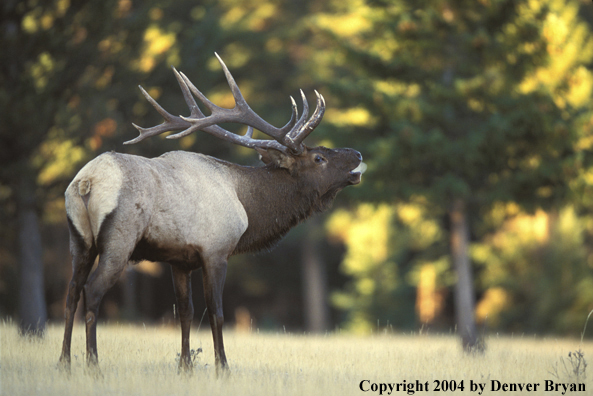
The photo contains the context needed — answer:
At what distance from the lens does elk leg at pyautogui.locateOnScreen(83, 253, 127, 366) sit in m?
5.30

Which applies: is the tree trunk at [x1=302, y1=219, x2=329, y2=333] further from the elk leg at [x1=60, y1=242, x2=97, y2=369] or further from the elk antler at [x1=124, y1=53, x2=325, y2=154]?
the elk leg at [x1=60, y1=242, x2=97, y2=369]

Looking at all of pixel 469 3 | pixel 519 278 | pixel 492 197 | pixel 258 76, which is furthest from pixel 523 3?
pixel 258 76

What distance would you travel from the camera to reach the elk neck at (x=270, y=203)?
6645 millimetres

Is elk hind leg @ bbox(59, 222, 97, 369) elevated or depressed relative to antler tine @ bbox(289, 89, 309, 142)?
depressed

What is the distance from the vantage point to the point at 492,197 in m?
10.0

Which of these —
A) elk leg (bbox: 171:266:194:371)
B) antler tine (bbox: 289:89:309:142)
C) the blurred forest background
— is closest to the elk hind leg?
elk leg (bbox: 171:266:194:371)

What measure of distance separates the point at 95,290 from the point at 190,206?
109 centimetres

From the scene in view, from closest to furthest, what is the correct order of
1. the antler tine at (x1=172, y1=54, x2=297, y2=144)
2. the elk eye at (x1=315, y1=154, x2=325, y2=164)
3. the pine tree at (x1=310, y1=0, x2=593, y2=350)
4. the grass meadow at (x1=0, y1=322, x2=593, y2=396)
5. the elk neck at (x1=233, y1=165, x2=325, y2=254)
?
the grass meadow at (x1=0, y1=322, x2=593, y2=396) → the elk neck at (x1=233, y1=165, x2=325, y2=254) → the antler tine at (x1=172, y1=54, x2=297, y2=144) → the elk eye at (x1=315, y1=154, x2=325, y2=164) → the pine tree at (x1=310, y1=0, x2=593, y2=350)

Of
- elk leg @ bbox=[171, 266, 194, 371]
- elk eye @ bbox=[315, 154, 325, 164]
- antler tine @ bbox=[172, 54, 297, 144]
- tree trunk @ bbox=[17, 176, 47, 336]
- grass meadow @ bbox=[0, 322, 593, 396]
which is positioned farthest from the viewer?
tree trunk @ bbox=[17, 176, 47, 336]

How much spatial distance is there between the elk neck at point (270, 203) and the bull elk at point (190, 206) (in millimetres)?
11

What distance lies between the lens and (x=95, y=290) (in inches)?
209

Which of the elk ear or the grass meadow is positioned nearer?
the grass meadow
